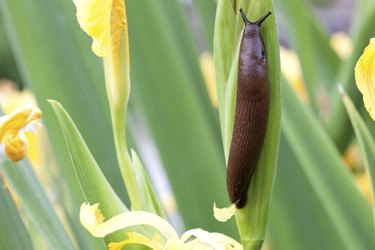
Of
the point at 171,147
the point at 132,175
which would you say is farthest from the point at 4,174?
the point at 171,147

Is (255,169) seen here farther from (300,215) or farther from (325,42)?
(325,42)

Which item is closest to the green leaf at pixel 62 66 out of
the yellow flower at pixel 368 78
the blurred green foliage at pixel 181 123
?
the blurred green foliage at pixel 181 123

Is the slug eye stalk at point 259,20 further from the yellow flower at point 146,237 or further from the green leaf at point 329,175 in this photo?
the green leaf at point 329,175

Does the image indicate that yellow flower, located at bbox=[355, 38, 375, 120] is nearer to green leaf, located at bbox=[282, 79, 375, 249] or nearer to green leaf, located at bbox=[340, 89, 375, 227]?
green leaf, located at bbox=[340, 89, 375, 227]

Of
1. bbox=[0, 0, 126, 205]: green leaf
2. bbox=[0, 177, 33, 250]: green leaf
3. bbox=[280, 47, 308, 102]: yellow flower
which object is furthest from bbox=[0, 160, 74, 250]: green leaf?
bbox=[280, 47, 308, 102]: yellow flower

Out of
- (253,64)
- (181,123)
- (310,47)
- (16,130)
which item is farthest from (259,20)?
(310,47)

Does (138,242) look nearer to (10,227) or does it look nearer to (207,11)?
(10,227)
